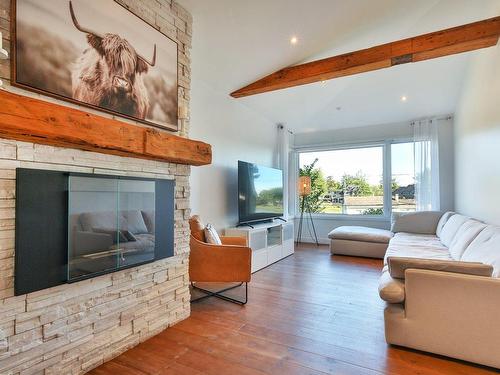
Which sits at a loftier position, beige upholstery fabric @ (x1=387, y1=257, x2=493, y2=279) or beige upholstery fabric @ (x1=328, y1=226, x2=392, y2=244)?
beige upholstery fabric @ (x1=387, y1=257, x2=493, y2=279)

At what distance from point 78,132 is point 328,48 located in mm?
3381

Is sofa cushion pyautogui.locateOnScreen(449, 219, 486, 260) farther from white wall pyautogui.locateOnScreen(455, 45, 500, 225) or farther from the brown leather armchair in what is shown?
the brown leather armchair

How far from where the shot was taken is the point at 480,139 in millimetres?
3777

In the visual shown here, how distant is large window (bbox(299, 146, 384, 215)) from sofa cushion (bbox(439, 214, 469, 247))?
6.61 feet

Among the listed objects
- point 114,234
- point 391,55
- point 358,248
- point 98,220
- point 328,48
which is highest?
point 328,48

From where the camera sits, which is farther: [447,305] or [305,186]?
[305,186]

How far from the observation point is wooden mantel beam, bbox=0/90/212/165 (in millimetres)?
1377

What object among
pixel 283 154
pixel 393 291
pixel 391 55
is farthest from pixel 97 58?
pixel 283 154

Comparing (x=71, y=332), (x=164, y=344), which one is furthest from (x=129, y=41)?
(x=164, y=344)

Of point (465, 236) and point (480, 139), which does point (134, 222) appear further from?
point (480, 139)

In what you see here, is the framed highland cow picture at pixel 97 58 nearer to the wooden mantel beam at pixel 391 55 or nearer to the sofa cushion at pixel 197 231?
the sofa cushion at pixel 197 231

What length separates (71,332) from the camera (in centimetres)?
175

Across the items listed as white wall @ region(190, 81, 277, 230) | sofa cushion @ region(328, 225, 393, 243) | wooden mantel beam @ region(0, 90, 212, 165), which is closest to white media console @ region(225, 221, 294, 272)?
white wall @ region(190, 81, 277, 230)

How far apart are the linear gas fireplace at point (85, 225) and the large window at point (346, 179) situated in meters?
4.87
